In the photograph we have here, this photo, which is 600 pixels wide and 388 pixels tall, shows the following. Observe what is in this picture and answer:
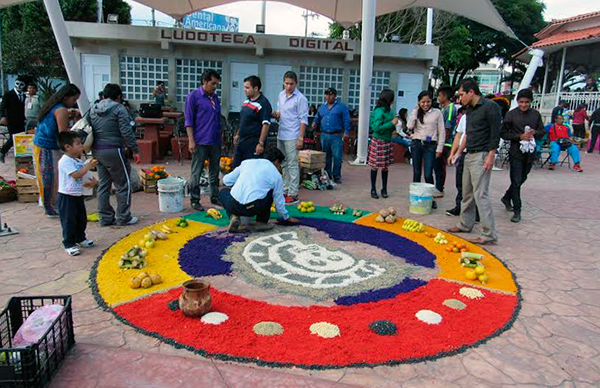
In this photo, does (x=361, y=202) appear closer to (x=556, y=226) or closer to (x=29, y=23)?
(x=556, y=226)

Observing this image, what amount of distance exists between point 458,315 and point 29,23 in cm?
2993

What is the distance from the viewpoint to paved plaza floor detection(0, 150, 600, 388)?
2670 millimetres

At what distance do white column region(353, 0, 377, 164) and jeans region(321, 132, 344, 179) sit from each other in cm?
282

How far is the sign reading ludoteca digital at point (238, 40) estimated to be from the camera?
1424cm

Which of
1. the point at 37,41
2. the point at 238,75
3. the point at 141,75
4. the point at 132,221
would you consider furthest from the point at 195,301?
the point at 37,41

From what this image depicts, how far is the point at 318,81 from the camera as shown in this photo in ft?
52.5

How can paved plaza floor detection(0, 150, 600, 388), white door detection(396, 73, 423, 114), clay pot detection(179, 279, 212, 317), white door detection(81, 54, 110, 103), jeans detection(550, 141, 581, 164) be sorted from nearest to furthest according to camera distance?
paved plaza floor detection(0, 150, 600, 388) < clay pot detection(179, 279, 212, 317) < jeans detection(550, 141, 581, 164) < white door detection(81, 54, 110, 103) < white door detection(396, 73, 423, 114)

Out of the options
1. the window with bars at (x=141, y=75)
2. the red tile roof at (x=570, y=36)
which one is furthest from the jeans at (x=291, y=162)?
the red tile roof at (x=570, y=36)

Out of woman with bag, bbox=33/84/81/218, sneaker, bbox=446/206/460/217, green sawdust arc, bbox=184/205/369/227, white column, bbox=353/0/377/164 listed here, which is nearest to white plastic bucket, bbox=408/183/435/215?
sneaker, bbox=446/206/460/217

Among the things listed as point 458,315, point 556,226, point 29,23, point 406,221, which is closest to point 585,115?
point 556,226

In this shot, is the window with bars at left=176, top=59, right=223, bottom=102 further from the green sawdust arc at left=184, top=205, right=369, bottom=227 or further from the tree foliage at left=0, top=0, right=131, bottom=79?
the tree foliage at left=0, top=0, right=131, bottom=79

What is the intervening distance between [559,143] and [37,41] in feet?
88.7

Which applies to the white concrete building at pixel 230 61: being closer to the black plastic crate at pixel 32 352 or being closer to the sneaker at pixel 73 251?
the sneaker at pixel 73 251

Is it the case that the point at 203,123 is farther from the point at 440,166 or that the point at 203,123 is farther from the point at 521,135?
the point at 521,135
